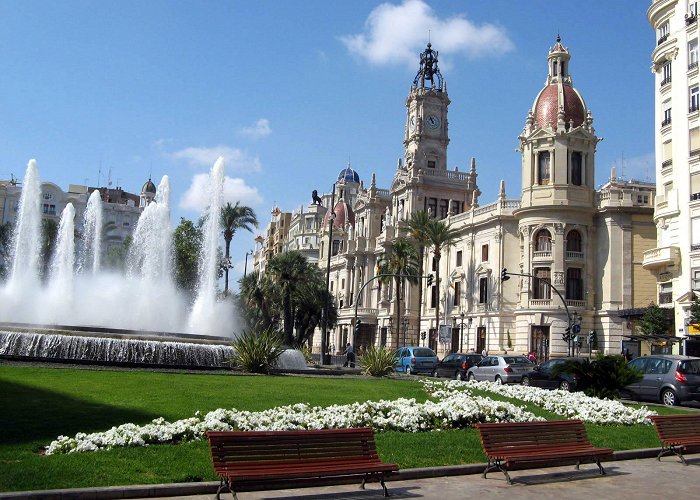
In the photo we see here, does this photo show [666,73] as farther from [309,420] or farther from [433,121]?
[309,420]

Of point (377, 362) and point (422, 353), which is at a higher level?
point (422, 353)

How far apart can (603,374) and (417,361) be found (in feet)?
63.5

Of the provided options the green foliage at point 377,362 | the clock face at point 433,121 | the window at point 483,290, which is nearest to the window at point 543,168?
the window at point 483,290

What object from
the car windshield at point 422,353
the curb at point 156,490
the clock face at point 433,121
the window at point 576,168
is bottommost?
the curb at point 156,490

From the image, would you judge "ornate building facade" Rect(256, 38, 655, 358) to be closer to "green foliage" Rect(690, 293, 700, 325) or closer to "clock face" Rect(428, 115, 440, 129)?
"green foliage" Rect(690, 293, 700, 325)

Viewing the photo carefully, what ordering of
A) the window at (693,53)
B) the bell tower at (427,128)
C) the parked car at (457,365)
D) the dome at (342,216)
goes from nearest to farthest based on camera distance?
the parked car at (457,365) → the window at (693,53) → the bell tower at (427,128) → the dome at (342,216)

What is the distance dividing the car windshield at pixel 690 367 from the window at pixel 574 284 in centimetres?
3159

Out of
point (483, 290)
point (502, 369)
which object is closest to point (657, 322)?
point (502, 369)

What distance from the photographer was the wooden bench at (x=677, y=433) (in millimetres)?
12281

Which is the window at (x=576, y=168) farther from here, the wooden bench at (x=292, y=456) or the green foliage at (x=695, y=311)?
the wooden bench at (x=292, y=456)

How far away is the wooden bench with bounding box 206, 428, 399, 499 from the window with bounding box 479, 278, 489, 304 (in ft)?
171

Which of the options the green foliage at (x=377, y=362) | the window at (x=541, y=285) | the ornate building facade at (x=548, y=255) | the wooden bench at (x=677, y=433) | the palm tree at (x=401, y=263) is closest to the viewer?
the wooden bench at (x=677, y=433)

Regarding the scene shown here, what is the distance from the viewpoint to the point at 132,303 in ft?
119

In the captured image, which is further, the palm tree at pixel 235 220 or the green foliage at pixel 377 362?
the palm tree at pixel 235 220
